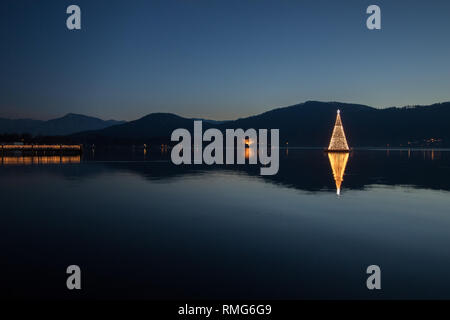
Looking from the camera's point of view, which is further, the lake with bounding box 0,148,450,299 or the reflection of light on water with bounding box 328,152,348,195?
the reflection of light on water with bounding box 328,152,348,195

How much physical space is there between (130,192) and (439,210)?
1451 cm

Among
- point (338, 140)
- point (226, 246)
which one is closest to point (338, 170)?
point (226, 246)

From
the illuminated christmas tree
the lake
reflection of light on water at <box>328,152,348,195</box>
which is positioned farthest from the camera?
the illuminated christmas tree

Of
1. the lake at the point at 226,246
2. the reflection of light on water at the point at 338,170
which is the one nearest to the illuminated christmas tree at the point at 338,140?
the reflection of light on water at the point at 338,170

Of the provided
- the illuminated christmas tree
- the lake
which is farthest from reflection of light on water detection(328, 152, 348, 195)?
the illuminated christmas tree

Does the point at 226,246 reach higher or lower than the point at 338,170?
lower

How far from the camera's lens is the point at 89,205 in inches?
589

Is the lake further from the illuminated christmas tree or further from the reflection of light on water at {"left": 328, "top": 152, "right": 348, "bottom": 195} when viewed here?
the illuminated christmas tree

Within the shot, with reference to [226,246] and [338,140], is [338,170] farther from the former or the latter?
[338,140]

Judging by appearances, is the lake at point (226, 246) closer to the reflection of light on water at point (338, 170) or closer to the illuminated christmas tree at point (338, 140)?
the reflection of light on water at point (338, 170)

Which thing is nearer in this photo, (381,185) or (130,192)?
(130,192)

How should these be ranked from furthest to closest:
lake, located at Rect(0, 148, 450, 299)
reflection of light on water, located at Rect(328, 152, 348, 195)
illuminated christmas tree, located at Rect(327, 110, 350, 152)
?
illuminated christmas tree, located at Rect(327, 110, 350, 152), reflection of light on water, located at Rect(328, 152, 348, 195), lake, located at Rect(0, 148, 450, 299)
